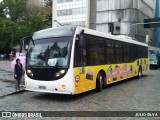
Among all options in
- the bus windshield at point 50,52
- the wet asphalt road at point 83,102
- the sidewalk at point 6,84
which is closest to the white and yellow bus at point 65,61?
the bus windshield at point 50,52

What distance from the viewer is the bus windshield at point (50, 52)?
1181cm

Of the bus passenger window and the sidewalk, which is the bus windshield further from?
the sidewalk

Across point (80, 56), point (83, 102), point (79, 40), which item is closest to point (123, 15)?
point (80, 56)

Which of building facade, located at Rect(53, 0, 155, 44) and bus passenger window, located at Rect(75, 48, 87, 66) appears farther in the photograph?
building facade, located at Rect(53, 0, 155, 44)

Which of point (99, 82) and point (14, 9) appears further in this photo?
point (14, 9)

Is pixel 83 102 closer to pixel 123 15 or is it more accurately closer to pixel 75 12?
pixel 123 15

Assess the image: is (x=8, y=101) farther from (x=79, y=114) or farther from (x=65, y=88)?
(x=79, y=114)

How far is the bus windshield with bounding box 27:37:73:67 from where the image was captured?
38.8ft

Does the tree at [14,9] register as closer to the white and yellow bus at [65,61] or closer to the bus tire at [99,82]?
the white and yellow bus at [65,61]

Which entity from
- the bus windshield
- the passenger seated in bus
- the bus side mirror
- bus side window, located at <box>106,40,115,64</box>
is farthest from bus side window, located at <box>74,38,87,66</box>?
bus side window, located at <box>106,40,115,64</box>

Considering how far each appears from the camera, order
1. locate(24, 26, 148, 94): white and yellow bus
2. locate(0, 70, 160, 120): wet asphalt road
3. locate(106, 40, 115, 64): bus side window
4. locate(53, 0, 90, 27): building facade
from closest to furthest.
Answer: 1. locate(0, 70, 160, 120): wet asphalt road
2. locate(24, 26, 148, 94): white and yellow bus
3. locate(106, 40, 115, 64): bus side window
4. locate(53, 0, 90, 27): building facade

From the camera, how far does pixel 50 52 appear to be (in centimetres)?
1213

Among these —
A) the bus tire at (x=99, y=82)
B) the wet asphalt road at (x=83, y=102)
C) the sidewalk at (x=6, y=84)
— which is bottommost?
the wet asphalt road at (x=83, y=102)

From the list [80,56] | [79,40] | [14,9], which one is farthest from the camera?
[14,9]
